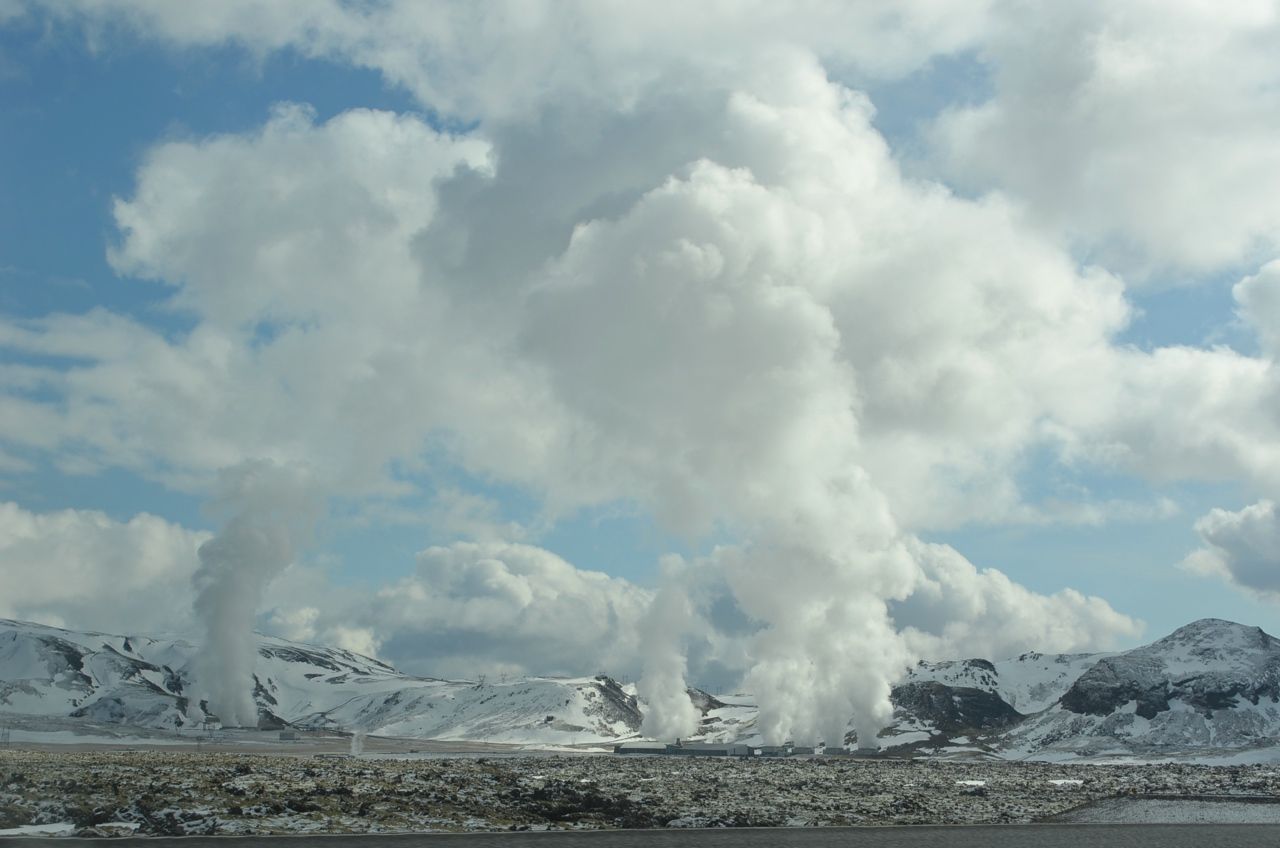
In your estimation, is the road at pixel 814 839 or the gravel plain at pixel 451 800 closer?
the road at pixel 814 839

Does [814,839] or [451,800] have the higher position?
[451,800]

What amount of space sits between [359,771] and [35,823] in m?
46.5

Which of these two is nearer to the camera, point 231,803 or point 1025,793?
point 231,803

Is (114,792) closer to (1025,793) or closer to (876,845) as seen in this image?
(876,845)

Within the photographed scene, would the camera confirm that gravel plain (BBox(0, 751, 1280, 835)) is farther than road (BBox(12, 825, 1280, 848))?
Yes

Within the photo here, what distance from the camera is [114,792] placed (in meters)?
69.6

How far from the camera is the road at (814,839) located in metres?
52.4

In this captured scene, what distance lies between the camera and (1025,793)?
101 m

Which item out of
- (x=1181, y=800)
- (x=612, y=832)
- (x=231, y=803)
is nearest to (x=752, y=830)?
(x=612, y=832)

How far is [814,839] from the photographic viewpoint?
59.8 meters

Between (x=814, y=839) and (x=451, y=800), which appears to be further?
(x=451, y=800)

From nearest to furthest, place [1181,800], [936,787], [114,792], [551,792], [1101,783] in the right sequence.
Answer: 1. [114,792]
2. [551,792]
3. [1181,800]
4. [936,787]
5. [1101,783]

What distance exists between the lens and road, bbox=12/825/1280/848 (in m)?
52.4

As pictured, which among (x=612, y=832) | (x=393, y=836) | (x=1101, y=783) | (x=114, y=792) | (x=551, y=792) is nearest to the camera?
(x=393, y=836)
